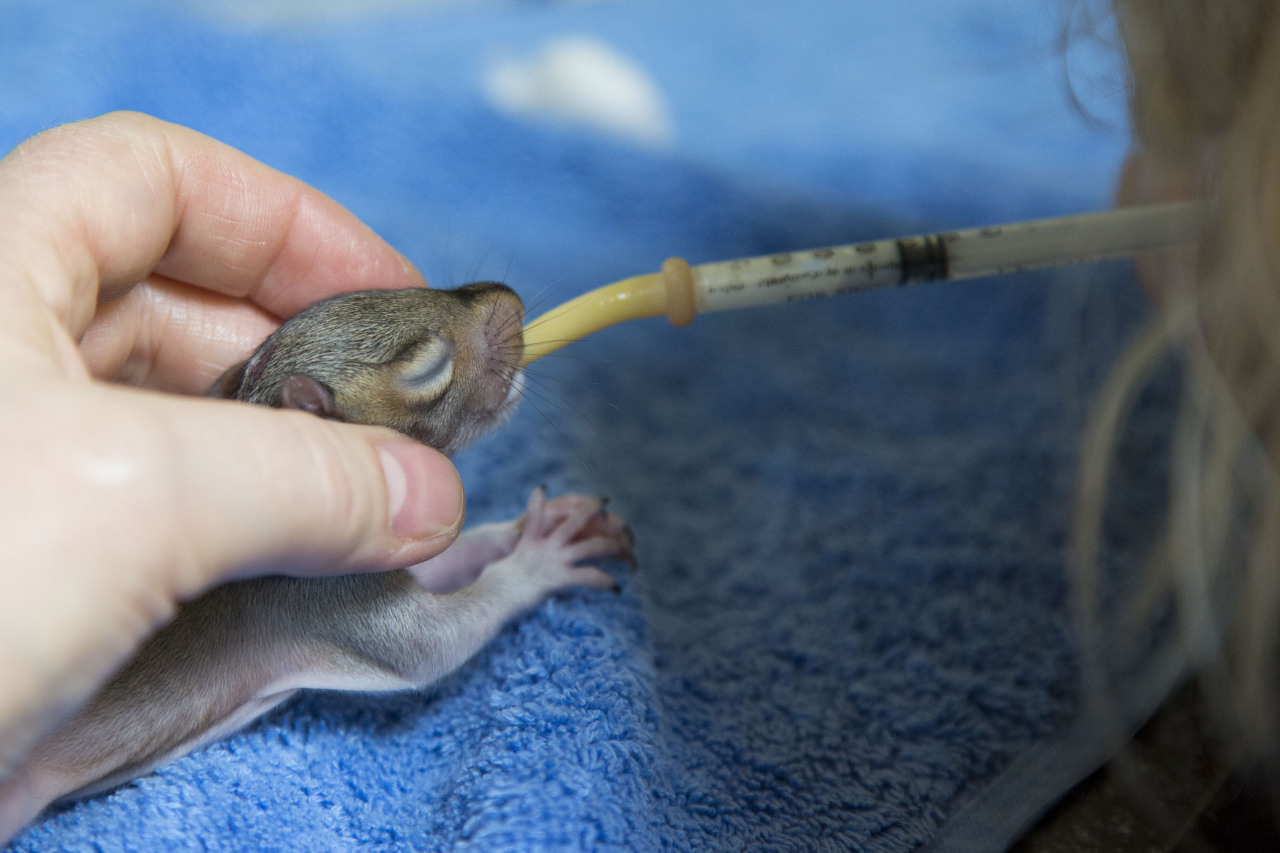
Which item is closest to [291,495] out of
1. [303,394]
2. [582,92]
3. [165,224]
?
[303,394]

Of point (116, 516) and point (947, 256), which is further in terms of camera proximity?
point (947, 256)

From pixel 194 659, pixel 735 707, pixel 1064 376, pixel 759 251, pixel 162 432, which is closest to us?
pixel 162 432

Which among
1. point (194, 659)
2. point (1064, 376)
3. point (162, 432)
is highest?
point (162, 432)

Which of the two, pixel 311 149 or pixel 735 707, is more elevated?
pixel 311 149

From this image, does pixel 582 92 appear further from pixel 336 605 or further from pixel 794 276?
pixel 336 605

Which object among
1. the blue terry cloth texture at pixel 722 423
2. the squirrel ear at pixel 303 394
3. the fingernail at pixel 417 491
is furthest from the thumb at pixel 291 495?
the blue terry cloth texture at pixel 722 423

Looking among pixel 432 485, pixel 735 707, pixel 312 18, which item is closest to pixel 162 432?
pixel 432 485

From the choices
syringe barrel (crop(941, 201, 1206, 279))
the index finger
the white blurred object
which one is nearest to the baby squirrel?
the index finger

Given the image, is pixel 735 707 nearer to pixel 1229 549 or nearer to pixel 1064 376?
pixel 1229 549
